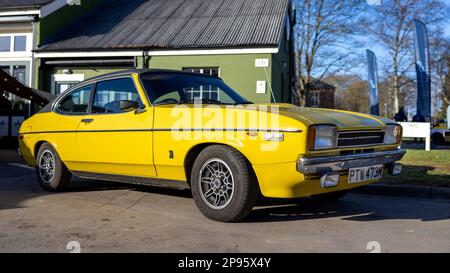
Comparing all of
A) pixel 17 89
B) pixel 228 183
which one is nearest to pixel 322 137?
pixel 228 183

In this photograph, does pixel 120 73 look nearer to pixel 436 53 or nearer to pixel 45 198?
pixel 45 198

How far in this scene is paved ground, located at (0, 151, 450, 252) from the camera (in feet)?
10.3

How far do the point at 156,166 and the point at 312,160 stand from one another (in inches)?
66.2

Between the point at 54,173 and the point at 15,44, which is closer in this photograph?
the point at 54,173

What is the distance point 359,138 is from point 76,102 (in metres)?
3.53

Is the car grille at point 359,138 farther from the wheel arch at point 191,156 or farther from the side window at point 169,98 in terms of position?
the side window at point 169,98

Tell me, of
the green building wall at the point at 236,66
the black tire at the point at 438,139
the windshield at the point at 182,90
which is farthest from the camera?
the black tire at the point at 438,139

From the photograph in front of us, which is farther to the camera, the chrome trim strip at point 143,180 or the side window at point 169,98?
the side window at point 169,98

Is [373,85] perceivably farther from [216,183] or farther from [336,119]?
[216,183]

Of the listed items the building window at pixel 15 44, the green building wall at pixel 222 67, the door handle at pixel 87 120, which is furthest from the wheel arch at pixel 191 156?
the building window at pixel 15 44

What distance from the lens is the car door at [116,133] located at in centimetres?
430

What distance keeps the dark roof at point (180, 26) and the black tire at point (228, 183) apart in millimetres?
9133

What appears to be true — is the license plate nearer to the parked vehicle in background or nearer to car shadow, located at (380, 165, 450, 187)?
car shadow, located at (380, 165, 450, 187)

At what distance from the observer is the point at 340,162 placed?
3.54 meters
